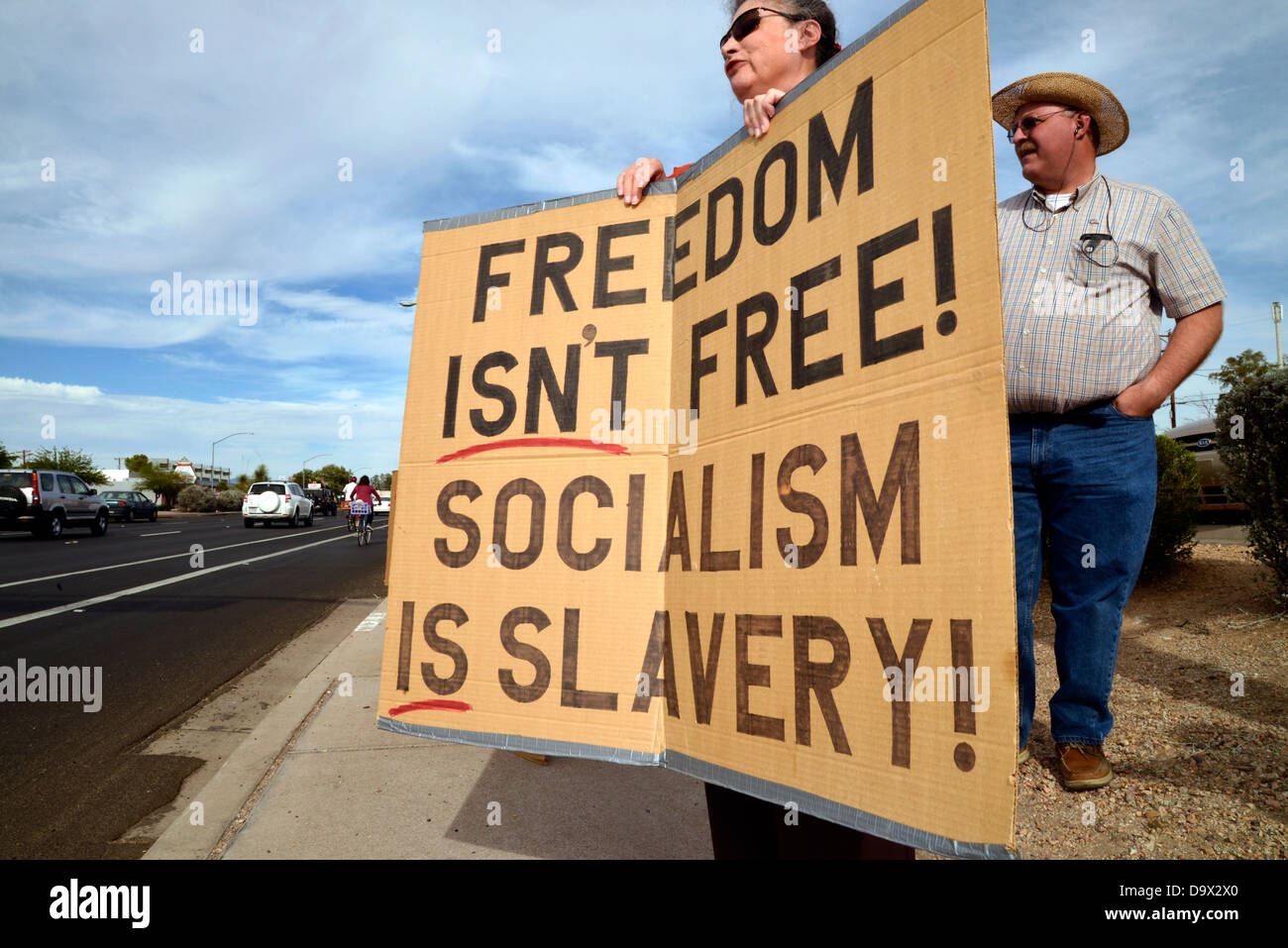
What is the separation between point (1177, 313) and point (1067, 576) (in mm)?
800

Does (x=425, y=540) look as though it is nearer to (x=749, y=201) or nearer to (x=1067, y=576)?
(x=749, y=201)

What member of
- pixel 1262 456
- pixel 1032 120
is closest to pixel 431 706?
pixel 1032 120

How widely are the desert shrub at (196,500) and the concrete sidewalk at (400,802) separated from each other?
193 feet

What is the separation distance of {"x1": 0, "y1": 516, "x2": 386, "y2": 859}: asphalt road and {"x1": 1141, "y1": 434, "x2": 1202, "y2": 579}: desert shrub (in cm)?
657

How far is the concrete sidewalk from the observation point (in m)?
2.48

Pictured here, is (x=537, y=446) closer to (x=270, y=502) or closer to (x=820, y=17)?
(x=820, y=17)

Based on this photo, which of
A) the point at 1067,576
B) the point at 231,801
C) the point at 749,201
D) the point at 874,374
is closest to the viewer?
the point at 874,374

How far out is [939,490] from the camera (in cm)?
111

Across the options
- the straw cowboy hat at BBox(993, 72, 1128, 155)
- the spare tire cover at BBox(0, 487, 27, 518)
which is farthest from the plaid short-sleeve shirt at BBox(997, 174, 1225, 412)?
the spare tire cover at BBox(0, 487, 27, 518)

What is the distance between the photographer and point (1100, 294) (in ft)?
7.27

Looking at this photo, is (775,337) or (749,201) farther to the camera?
(749,201)

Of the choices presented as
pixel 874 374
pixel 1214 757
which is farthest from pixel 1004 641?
pixel 1214 757

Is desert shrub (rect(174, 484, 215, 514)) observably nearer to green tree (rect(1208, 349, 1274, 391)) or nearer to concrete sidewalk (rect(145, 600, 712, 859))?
concrete sidewalk (rect(145, 600, 712, 859))

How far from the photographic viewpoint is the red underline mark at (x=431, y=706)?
1668mm
